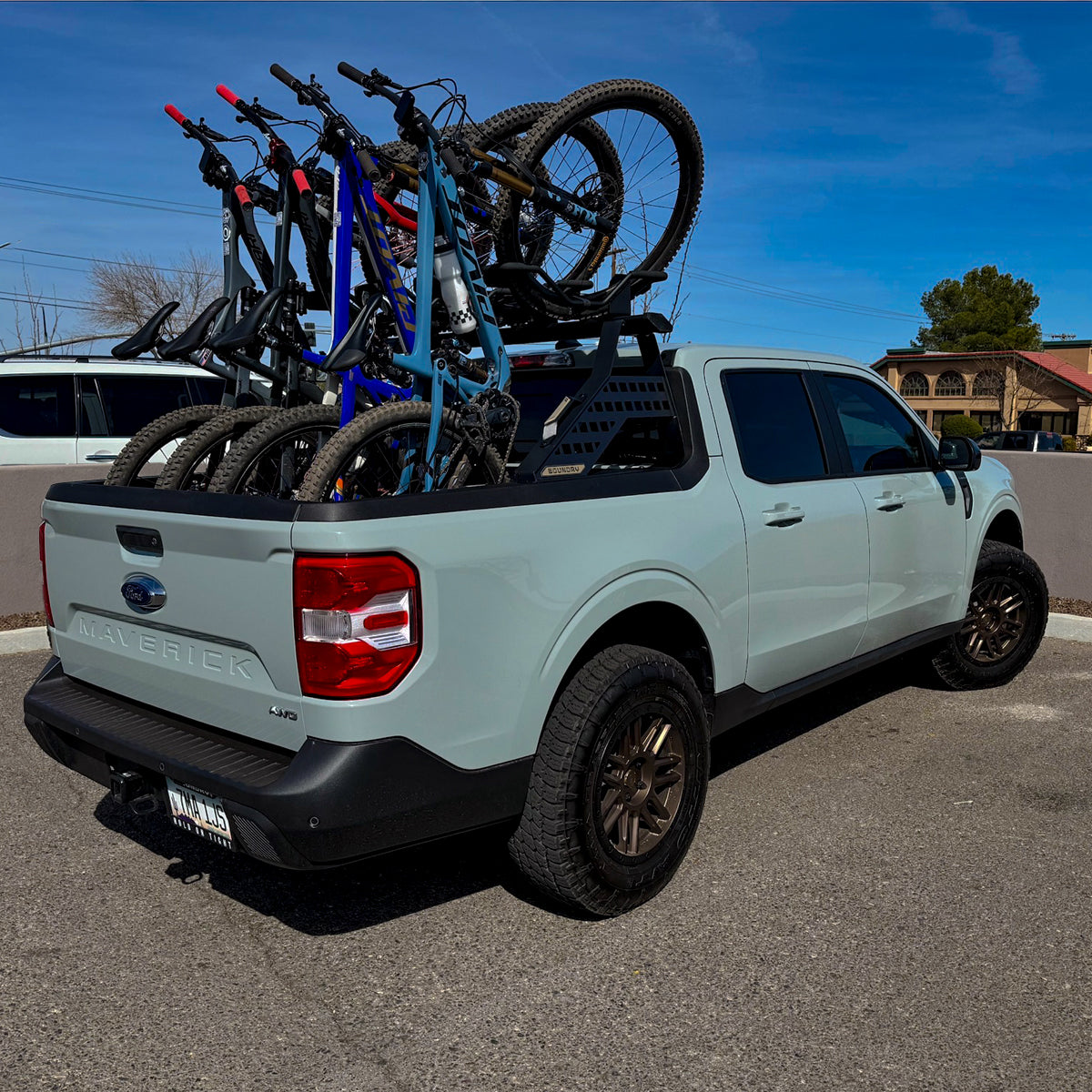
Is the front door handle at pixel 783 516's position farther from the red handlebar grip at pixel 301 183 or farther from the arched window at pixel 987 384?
the arched window at pixel 987 384

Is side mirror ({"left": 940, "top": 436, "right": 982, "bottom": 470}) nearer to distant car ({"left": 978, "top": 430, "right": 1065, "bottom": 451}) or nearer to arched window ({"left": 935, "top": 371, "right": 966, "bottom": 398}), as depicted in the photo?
distant car ({"left": 978, "top": 430, "right": 1065, "bottom": 451})

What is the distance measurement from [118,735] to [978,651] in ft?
15.0

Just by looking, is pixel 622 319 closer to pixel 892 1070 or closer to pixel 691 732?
pixel 691 732

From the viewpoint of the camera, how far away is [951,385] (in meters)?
58.7

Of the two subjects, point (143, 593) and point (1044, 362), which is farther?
point (1044, 362)

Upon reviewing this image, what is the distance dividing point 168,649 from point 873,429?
10.7 ft

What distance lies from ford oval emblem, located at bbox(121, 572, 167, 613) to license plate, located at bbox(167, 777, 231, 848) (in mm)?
512

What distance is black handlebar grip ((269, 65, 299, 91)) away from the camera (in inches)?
166

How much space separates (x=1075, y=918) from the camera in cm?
342

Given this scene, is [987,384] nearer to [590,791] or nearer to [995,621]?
[995,621]

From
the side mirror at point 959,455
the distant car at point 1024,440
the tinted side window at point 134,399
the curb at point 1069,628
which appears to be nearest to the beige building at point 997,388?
the distant car at point 1024,440

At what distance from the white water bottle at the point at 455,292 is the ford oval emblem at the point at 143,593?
1.55 meters

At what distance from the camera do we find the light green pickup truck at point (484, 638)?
2.72 meters

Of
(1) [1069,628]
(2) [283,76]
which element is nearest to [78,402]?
(2) [283,76]
